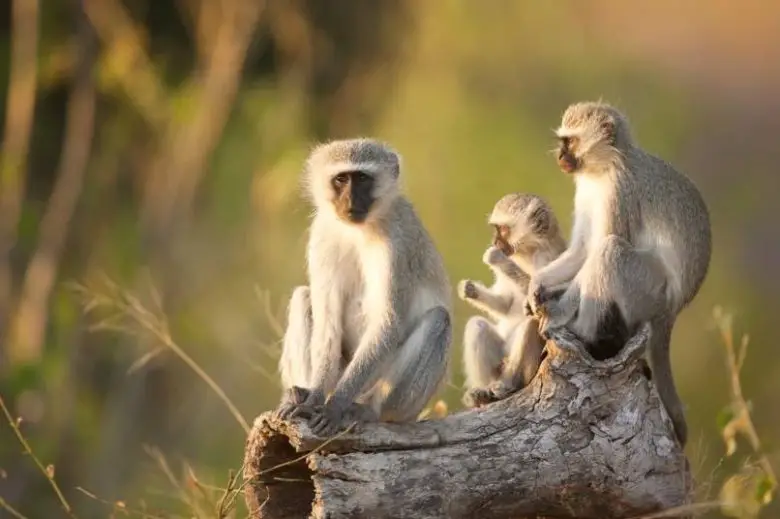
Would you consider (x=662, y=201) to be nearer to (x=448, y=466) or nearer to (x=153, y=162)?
(x=448, y=466)

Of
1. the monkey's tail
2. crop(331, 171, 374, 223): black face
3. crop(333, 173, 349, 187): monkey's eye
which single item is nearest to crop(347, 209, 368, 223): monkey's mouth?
crop(331, 171, 374, 223): black face

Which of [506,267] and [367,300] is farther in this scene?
[506,267]

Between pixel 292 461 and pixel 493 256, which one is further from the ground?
pixel 493 256

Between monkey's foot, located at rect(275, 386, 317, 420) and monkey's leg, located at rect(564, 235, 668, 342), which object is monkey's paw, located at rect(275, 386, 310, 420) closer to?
monkey's foot, located at rect(275, 386, 317, 420)

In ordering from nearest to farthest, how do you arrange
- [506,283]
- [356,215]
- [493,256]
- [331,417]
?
[331,417] < [356,215] < [493,256] < [506,283]

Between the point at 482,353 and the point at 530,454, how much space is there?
2.34ft

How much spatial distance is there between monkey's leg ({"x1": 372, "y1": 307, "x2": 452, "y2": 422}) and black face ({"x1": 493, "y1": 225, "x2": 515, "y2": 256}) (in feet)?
1.71

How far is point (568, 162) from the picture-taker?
4.86 metres

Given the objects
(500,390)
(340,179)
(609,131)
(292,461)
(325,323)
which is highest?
(609,131)

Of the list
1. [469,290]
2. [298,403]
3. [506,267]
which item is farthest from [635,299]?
[298,403]

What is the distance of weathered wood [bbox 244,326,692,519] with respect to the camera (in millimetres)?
4156

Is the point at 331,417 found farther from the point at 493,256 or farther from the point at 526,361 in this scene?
the point at 493,256

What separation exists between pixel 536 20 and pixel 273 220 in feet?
9.35

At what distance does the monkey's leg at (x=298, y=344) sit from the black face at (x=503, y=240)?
2.79ft
